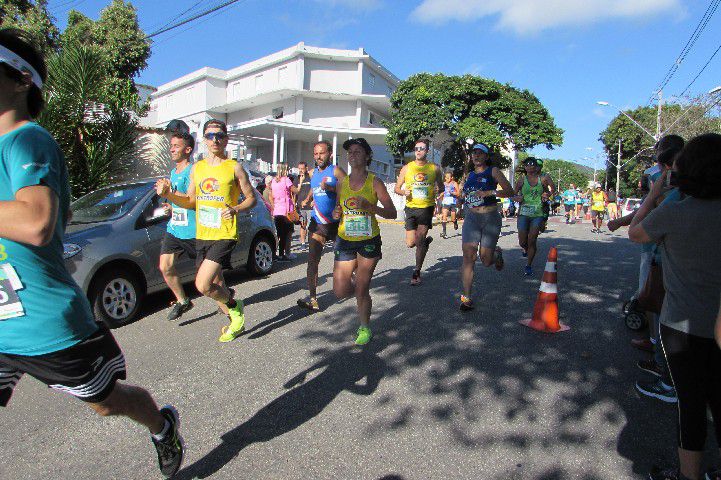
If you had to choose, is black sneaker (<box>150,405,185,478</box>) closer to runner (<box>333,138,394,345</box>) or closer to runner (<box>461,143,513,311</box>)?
runner (<box>333,138,394,345</box>)

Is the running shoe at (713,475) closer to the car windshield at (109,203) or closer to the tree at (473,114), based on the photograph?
the car windshield at (109,203)

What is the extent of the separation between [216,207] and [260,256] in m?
3.33

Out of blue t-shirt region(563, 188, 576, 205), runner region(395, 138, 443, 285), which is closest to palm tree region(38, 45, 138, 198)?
runner region(395, 138, 443, 285)

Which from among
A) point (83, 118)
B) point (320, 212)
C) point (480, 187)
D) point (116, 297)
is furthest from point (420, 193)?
point (83, 118)

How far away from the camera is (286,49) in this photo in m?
34.6

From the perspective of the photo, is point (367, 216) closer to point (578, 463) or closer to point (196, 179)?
point (196, 179)

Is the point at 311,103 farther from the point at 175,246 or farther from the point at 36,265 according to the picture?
the point at 36,265

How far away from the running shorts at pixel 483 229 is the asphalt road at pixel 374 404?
2.65ft

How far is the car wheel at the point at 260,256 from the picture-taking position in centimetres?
752

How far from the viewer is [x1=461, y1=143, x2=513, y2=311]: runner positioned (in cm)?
544

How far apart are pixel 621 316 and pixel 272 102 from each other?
33336 mm

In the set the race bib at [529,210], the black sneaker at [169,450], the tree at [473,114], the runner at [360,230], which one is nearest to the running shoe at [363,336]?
the runner at [360,230]

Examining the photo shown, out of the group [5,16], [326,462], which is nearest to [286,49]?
[5,16]

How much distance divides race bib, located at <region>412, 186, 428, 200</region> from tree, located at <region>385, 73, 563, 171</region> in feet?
78.8
